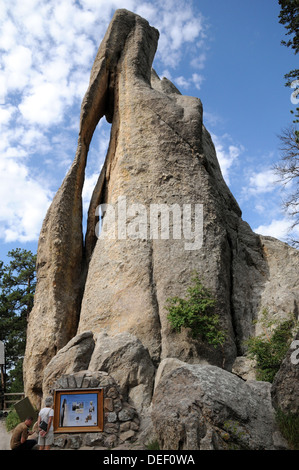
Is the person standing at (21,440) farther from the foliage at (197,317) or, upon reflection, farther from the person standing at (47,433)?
the foliage at (197,317)

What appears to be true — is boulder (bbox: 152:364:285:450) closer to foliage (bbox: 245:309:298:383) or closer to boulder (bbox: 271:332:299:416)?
boulder (bbox: 271:332:299:416)

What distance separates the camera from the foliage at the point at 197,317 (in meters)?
10.1

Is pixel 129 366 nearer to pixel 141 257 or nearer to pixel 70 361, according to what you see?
pixel 70 361

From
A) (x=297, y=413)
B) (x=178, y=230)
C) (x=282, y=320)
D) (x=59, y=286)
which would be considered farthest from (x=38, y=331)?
(x=297, y=413)

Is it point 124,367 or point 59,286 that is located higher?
Result: point 59,286

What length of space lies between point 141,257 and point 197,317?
2.39 m

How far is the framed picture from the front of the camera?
756 centimetres

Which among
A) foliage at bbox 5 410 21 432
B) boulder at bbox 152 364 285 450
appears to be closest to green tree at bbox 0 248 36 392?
foliage at bbox 5 410 21 432

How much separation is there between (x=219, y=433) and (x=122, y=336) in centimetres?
391

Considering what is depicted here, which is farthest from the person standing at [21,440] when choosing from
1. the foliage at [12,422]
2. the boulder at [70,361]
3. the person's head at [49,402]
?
the foliage at [12,422]

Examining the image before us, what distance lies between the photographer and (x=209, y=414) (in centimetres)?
641

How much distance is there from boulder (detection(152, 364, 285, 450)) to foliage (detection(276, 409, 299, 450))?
111 mm
